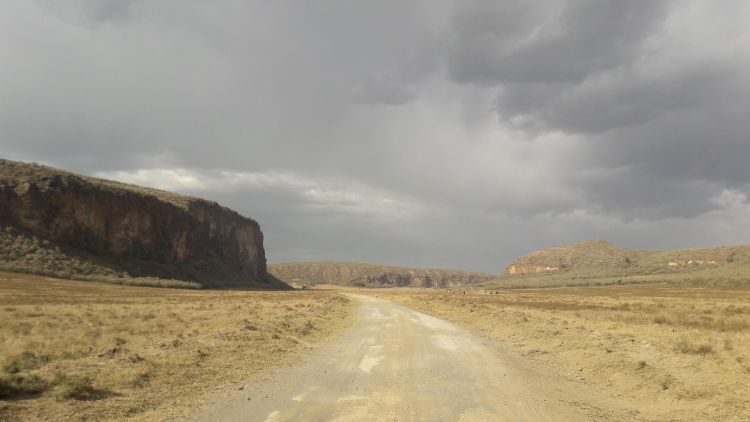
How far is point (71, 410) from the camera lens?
28.8 ft

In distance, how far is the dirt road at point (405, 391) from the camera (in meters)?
8.83

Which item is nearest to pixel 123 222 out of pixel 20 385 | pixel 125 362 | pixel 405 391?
pixel 125 362

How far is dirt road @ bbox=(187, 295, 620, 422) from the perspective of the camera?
883 cm

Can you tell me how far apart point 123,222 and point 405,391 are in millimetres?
111035

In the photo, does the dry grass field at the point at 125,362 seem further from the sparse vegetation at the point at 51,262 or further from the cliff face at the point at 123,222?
the cliff face at the point at 123,222

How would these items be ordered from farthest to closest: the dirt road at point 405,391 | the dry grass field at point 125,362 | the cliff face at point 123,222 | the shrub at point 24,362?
the cliff face at point 123,222 → the shrub at point 24,362 → the dry grass field at point 125,362 → the dirt road at point 405,391

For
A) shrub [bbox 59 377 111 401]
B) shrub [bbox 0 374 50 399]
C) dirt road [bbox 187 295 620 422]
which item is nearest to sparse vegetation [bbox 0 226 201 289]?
shrub [bbox 0 374 50 399]

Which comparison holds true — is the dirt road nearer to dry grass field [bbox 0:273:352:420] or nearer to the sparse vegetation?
dry grass field [bbox 0:273:352:420]

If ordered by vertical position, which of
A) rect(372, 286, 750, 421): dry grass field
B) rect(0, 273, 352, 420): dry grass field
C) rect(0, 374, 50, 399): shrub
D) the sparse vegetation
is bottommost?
rect(372, 286, 750, 421): dry grass field

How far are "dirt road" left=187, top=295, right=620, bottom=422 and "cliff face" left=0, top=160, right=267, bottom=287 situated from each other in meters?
93.5

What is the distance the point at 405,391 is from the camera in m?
10.7

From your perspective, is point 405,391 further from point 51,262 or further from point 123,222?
point 123,222

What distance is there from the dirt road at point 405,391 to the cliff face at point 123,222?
93.5 metres

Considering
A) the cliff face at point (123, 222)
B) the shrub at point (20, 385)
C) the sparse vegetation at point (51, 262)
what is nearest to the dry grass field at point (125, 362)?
the shrub at point (20, 385)
